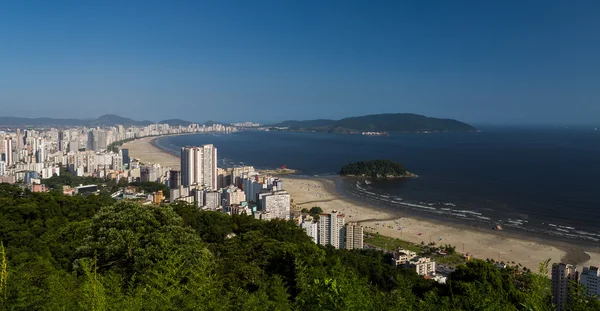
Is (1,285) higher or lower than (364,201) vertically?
higher

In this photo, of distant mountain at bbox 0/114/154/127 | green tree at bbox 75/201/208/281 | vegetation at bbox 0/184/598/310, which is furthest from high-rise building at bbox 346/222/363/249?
distant mountain at bbox 0/114/154/127

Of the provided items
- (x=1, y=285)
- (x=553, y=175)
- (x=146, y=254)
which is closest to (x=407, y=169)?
(x=553, y=175)

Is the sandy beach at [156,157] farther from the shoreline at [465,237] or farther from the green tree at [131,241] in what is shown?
the green tree at [131,241]

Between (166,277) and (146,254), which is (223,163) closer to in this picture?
(146,254)

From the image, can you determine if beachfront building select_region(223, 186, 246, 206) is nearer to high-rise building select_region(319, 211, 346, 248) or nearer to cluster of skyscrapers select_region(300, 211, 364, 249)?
cluster of skyscrapers select_region(300, 211, 364, 249)

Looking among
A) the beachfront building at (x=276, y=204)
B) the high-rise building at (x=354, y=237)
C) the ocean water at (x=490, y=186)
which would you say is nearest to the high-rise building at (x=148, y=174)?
the beachfront building at (x=276, y=204)

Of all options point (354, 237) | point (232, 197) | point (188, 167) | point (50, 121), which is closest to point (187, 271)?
→ point (354, 237)

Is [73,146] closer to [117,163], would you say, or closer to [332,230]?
[117,163]
